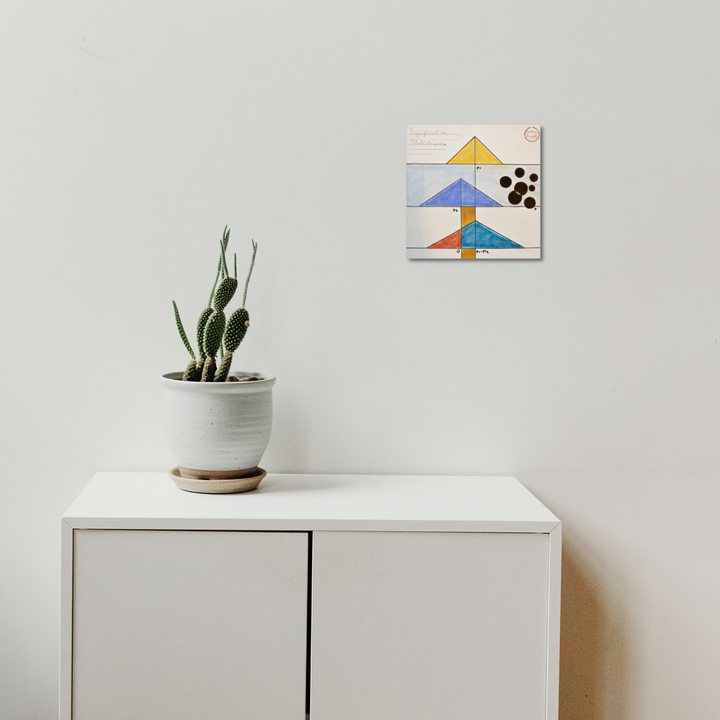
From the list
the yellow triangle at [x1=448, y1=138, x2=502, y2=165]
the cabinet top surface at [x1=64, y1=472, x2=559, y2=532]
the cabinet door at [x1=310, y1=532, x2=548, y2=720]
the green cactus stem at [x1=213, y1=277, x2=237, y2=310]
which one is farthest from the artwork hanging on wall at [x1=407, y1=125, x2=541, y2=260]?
the cabinet door at [x1=310, y1=532, x2=548, y2=720]

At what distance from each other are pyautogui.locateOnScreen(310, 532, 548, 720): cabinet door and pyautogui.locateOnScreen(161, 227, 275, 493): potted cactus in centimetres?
24

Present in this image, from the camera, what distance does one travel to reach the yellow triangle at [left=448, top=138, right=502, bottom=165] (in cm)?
134

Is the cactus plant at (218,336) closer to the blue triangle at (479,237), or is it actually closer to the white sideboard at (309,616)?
the white sideboard at (309,616)

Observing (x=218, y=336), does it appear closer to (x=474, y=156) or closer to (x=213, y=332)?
(x=213, y=332)

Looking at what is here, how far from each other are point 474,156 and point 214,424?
0.75 m

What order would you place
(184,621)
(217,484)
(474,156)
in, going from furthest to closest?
(474,156), (217,484), (184,621)

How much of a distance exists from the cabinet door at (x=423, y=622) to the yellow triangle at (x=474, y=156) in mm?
745

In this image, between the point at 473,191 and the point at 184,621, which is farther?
the point at 473,191

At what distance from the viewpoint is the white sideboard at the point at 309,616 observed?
1064mm

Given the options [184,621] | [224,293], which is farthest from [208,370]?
[184,621]

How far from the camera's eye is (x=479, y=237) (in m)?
1.35

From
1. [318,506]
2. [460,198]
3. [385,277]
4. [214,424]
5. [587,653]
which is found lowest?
[587,653]

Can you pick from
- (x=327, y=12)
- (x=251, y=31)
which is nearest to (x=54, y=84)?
(x=251, y=31)

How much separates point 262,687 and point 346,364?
620mm
